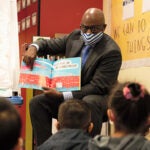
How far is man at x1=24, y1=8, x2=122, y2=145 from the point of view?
219cm

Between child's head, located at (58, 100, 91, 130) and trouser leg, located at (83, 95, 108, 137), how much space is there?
0.30 m

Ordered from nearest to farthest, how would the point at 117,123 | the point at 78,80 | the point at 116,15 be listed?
the point at 117,123 → the point at 78,80 → the point at 116,15

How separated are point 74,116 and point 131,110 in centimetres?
43

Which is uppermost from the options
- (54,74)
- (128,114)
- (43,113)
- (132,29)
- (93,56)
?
(132,29)

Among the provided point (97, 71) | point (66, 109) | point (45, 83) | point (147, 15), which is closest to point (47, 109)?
point (45, 83)

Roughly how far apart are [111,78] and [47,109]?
41 centimetres

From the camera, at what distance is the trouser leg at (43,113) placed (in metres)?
2.24

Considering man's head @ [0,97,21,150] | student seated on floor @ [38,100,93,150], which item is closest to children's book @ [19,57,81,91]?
student seated on floor @ [38,100,93,150]

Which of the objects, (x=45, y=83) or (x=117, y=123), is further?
(x=45, y=83)

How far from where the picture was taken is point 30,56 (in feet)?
7.58

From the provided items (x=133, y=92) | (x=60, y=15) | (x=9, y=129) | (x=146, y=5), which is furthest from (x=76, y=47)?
(x=9, y=129)

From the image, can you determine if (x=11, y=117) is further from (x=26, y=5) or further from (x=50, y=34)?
(x=26, y=5)

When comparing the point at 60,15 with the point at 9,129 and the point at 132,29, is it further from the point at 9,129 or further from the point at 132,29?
the point at 9,129

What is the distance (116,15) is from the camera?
11.4ft
